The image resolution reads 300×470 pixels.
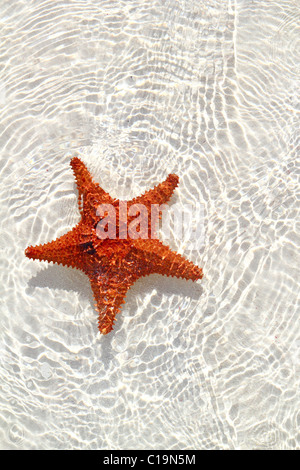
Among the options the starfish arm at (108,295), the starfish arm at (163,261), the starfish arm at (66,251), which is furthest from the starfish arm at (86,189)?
the starfish arm at (108,295)

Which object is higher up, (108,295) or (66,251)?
(66,251)

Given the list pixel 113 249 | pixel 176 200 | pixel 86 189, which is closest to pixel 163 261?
pixel 113 249

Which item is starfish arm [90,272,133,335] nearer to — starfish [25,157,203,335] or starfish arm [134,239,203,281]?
starfish [25,157,203,335]

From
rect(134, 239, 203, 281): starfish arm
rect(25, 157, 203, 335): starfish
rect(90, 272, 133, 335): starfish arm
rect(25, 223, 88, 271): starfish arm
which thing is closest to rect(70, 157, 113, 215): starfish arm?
rect(25, 157, 203, 335): starfish

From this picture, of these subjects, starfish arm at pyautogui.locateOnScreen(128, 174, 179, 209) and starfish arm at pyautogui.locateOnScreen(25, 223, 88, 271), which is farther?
starfish arm at pyautogui.locateOnScreen(128, 174, 179, 209)

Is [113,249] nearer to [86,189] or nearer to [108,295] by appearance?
[108,295]

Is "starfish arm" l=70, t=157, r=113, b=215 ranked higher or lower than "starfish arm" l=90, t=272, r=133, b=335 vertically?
higher
